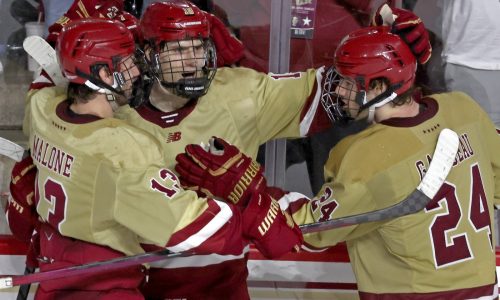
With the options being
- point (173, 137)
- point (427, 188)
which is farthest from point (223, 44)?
point (427, 188)

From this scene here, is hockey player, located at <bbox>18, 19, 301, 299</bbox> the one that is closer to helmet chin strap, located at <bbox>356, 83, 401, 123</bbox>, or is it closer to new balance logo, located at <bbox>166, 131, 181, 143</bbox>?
new balance logo, located at <bbox>166, 131, 181, 143</bbox>

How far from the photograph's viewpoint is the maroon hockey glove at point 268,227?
2371mm

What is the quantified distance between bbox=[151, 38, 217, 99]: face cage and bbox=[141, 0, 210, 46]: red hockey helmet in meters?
0.02

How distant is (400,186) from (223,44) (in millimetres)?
771

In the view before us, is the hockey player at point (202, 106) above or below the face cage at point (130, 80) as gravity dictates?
below

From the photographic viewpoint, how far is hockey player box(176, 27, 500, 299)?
2.53 m

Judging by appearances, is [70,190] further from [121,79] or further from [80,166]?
[121,79]

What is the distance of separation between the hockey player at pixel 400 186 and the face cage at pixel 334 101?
0.02 meters

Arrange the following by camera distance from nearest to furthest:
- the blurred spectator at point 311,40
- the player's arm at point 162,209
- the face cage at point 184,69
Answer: the player's arm at point 162,209 → the face cage at point 184,69 → the blurred spectator at point 311,40

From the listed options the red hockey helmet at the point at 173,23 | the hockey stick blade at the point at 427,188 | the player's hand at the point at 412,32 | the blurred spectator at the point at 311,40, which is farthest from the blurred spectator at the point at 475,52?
the red hockey helmet at the point at 173,23

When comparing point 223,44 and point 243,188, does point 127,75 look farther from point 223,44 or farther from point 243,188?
point 223,44

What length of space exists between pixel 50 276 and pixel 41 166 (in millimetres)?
284

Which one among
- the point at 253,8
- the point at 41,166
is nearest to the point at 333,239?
the point at 41,166

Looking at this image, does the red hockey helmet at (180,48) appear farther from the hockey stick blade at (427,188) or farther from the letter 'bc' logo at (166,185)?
the hockey stick blade at (427,188)
